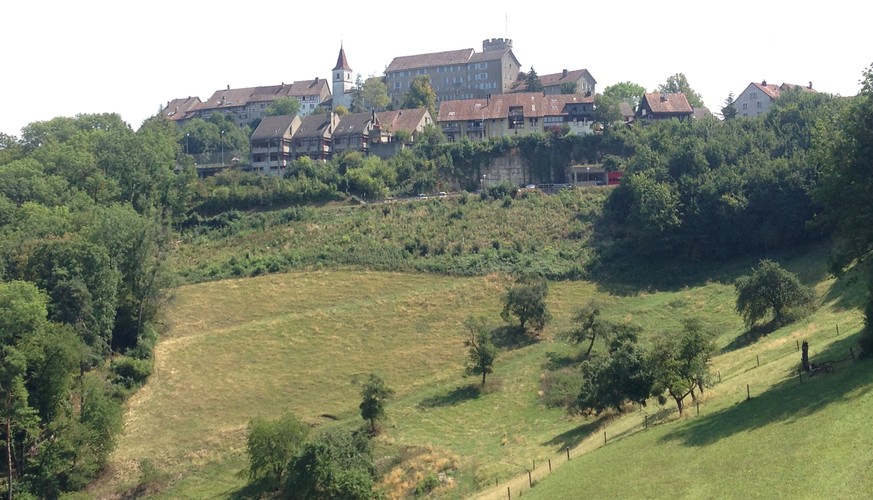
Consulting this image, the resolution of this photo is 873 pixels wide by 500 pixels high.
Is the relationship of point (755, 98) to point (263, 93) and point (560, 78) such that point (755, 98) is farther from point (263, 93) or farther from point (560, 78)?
point (263, 93)

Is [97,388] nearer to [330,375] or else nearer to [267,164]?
[330,375]

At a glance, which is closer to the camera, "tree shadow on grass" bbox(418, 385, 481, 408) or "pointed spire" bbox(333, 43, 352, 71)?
"tree shadow on grass" bbox(418, 385, 481, 408)

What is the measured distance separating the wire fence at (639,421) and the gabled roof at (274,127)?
255 feet

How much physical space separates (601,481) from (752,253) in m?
45.7

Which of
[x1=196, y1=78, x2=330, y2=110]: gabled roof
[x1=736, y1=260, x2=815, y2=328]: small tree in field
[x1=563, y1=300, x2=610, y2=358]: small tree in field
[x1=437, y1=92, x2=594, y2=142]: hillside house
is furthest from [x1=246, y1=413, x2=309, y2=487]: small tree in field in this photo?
[x1=196, y1=78, x2=330, y2=110]: gabled roof

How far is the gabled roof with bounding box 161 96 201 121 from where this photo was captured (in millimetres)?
153000

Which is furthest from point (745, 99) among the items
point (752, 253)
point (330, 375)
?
point (330, 375)

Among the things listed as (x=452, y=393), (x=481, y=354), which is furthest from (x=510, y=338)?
(x=452, y=393)

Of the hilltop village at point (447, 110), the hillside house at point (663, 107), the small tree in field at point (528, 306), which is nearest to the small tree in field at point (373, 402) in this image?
the small tree in field at point (528, 306)

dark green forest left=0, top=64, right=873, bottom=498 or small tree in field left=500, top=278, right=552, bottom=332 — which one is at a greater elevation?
dark green forest left=0, top=64, right=873, bottom=498

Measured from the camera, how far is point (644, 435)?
127ft

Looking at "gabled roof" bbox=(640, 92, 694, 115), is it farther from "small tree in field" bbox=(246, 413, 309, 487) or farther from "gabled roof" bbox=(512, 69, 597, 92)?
"small tree in field" bbox=(246, 413, 309, 487)

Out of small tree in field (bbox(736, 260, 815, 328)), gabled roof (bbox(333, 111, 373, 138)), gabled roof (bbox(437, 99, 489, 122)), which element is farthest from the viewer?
gabled roof (bbox(333, 111, 373, 138))

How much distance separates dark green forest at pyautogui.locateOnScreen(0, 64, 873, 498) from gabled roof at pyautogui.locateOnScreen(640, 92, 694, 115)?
6323 millimetres
